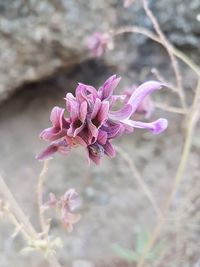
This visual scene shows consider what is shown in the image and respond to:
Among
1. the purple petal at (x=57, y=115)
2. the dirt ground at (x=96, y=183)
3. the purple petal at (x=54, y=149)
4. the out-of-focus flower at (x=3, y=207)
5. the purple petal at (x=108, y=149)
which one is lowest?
the purple petal at (x=108, y=149)

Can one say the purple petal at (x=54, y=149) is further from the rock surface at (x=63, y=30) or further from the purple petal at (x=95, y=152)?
the rock surface at (x=63, y=30)

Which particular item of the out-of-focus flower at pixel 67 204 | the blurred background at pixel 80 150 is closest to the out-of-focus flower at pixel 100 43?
the blurred background at pixel 80 150

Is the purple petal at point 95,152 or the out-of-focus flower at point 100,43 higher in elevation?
the out-of-focus flower at point 100,43

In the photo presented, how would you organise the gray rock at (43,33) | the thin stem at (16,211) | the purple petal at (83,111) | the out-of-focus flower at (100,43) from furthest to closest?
the gray rock at (43,33), the out-of-focus flower at (100,43), the thin stem at (16,211), the purple petal at (83,111)

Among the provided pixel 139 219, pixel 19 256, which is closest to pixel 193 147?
pixel 139 219

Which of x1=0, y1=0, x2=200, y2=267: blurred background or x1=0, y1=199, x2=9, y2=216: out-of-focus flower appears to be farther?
x1=0, y1=0, x2=200, y2=267: blurred background

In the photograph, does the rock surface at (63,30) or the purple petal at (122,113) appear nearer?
the purple petal at (122,113)

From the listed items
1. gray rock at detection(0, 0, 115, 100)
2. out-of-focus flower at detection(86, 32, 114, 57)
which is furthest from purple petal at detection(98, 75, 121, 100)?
gray rock at detection(0, 0, 115, 100)

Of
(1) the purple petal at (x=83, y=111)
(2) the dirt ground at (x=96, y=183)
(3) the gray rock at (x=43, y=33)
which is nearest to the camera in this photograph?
(1) the purple petal at (x=83, y=111)

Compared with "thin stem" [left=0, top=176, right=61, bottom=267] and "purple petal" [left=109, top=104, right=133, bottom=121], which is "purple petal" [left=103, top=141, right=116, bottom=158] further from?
"thin stem" [left=0, top=176, right=61, bottom=267]

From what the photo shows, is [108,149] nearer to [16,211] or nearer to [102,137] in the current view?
[102,137]
